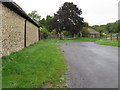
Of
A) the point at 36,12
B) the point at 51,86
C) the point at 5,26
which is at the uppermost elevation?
the point at 36,12

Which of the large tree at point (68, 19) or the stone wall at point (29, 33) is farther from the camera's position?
the large tree at point (68, 19)

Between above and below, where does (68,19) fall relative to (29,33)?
above

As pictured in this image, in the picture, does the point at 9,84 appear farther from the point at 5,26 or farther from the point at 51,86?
the point at 5,26

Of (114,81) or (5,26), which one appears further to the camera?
(5,26)

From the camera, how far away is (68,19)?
120 ft

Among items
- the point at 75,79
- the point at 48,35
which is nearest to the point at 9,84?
the point at 75,79

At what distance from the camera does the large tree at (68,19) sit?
119 ft

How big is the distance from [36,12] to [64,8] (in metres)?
30.4

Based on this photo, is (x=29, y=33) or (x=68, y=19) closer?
(x=29, y=33)

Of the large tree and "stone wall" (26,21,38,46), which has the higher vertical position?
the large tree

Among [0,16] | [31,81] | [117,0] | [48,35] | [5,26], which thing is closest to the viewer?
[31,81]

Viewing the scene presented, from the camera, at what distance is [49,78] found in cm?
392

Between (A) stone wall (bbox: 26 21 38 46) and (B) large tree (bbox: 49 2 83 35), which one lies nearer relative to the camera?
(A) stone wall (bbox: 26 21 38 46)

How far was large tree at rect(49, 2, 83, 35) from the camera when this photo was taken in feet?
119
